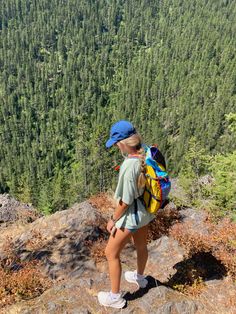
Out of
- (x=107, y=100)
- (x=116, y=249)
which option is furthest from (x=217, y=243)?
(x=107, y=100)

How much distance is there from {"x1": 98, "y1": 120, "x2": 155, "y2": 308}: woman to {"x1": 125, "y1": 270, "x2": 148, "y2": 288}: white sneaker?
1.18 ft

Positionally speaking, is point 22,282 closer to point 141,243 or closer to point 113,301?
point 113,301

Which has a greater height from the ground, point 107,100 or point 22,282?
point 22,282

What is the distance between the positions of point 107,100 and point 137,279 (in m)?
162

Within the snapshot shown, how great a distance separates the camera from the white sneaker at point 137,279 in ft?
19.0

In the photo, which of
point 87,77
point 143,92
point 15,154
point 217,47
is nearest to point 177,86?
point 143,92

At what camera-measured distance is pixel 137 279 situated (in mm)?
5809

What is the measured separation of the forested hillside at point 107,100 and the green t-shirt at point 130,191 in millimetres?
60373

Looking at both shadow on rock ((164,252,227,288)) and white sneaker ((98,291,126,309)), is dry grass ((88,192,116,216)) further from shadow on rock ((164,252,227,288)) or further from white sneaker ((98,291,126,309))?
white sneaker ((98,291,126,309))

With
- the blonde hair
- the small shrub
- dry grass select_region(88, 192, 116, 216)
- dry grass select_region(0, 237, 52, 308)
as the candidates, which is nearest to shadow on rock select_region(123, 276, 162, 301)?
the small shrub

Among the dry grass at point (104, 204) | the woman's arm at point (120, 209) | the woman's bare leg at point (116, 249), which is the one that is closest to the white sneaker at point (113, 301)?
the woman's bare leg at point (116, 249)

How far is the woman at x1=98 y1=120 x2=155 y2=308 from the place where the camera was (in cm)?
446

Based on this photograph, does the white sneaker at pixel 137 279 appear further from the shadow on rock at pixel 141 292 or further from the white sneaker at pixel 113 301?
the white sneaker at pixel 113 301

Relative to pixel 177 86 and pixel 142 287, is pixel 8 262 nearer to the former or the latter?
pixel 142 287
